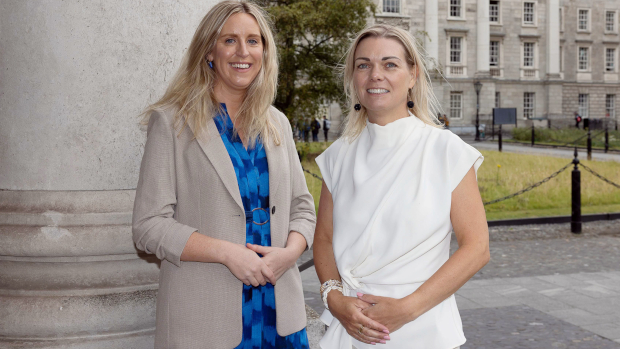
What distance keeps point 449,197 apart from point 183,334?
1007 mm

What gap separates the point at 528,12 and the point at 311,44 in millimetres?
34837

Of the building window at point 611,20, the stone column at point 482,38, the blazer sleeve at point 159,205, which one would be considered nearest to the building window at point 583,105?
the building window at point 611,20

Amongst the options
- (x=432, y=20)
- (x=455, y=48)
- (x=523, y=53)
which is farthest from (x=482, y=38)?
(x=523, y=53)

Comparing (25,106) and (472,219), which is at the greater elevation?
(25,106)

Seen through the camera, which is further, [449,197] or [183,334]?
[183,334]

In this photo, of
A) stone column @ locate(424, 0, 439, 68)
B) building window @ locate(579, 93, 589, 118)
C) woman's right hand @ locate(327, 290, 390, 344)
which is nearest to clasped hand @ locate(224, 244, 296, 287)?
woman's right hand @ locate(327, 290, 390, 344)

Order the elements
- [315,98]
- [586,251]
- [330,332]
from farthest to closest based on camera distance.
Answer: [315,98] < [586,251] < [330,332]

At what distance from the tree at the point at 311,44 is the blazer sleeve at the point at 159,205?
16387mm

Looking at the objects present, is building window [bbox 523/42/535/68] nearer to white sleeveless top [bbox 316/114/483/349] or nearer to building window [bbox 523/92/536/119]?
building window [bbox 523/92/536/119]

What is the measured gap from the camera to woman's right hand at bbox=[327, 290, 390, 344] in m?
1.90

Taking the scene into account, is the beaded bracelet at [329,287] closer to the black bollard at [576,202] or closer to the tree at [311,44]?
the black bollard at [576,202]

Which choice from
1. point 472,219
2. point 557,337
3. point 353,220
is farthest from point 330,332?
point 557,337

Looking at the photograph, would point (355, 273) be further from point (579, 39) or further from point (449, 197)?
point (579, 39)

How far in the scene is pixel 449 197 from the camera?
192 centimetres
